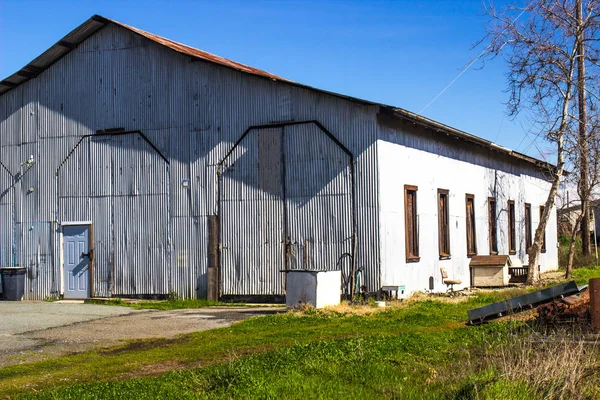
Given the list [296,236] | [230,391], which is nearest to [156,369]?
[230,391]

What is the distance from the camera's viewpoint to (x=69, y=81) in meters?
23.4

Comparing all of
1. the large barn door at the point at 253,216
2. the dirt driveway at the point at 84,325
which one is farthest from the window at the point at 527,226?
the dirt driveway at the point at 84,325

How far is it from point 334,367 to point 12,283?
1610 cm

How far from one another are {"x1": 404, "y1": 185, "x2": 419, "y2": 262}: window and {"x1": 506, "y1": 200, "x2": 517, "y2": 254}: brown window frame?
10.4 metres

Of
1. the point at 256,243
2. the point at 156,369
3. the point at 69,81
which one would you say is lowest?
the point at 156,369

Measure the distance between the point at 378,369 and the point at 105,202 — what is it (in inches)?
585

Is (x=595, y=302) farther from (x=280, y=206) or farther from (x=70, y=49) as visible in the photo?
(x=70, y=49)

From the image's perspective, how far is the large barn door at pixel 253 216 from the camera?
67.6ft

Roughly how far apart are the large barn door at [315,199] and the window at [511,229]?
13.6 meters

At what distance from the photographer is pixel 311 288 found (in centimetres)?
1744

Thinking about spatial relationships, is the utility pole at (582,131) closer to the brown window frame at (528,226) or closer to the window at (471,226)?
the brown window frame at (528,226)

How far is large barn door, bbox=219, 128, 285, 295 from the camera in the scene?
67.6 feet

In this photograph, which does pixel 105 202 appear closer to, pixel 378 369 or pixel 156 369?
pixel 156 369

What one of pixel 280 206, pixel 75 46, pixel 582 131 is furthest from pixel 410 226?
pixel 75 46
